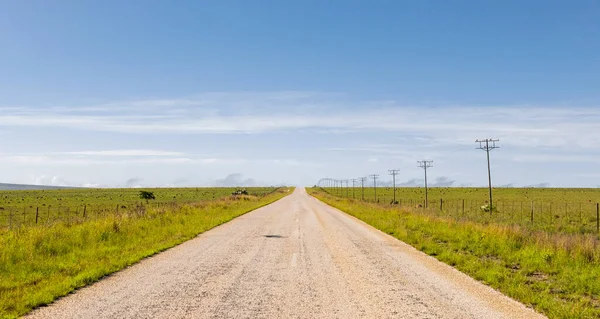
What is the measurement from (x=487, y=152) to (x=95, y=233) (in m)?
41.7

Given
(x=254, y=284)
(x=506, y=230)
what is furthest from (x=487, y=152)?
(x=254, y=284)

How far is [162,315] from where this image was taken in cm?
748

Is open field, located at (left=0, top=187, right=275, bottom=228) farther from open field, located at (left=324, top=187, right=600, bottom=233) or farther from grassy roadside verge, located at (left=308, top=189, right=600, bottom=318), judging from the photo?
open field, located at (left=324, top=187, right=600, bottom=233)

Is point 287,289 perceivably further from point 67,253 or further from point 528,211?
point 528,211

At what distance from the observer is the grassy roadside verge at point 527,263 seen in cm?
896

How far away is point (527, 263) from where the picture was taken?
1297cm

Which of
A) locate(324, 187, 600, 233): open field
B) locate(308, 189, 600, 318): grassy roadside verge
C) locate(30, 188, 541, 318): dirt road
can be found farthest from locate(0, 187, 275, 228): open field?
locate(324, 187, 600, 233): open field

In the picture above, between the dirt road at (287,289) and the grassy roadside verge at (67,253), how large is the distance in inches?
19.7

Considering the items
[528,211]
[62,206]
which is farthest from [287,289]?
[62,206]

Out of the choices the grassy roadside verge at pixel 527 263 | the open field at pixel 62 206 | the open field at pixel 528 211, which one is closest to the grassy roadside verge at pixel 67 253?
A: the open field at pixel 62 206

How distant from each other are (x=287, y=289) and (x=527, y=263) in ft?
24.2

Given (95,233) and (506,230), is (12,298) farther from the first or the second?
(506,230)

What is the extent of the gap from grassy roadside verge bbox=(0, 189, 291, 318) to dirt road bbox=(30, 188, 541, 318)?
50 cm

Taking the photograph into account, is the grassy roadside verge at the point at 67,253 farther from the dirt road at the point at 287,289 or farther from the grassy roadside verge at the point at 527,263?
the grassy roadside verge at the point at 527,263
